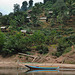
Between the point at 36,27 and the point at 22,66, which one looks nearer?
the point at 22,66

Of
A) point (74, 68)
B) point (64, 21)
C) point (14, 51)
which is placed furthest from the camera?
point (64, 21)

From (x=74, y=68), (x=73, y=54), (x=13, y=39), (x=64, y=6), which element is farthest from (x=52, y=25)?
(x=74, y=68)

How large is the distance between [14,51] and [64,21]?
2929 centimetres

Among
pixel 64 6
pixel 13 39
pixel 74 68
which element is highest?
pixel 64 6

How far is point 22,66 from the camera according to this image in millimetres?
27141

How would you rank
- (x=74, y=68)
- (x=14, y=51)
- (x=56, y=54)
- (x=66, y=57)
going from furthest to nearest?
(x=14, y=51) → (x=56, y=54) → (x=66, y=57) → (x=74, y=68)

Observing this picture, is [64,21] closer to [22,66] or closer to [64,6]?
[64,6]

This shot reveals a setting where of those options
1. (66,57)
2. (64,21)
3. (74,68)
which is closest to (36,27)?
(64,21)

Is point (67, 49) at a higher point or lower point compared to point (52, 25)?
lower

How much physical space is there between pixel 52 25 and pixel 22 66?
34849mm

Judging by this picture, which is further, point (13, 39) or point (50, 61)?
point (13, 39)

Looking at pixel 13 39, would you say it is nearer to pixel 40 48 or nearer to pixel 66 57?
pixel 40 48

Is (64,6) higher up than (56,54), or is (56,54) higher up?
(64,6)

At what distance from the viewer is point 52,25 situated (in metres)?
58.9
